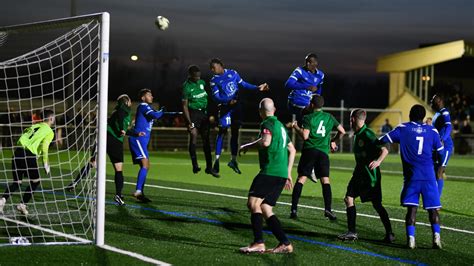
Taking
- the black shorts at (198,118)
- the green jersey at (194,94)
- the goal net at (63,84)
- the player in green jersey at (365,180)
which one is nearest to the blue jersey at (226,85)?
the green jersey at (194,94)

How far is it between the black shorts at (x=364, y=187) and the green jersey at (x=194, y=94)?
14.6 feet

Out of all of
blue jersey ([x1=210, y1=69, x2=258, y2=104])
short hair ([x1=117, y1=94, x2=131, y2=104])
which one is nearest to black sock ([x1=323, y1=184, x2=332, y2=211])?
blue jersey ([x1=210, y1=69, x2=258, y2=104])

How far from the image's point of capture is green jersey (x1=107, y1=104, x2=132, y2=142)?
617 inches

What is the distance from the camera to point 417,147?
35.8 ft

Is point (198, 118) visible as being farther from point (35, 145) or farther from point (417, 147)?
point (417, 147)

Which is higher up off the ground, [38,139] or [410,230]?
[38,139]

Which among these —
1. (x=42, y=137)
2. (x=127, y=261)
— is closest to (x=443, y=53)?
(x=42, y=137)

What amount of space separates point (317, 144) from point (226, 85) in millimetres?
2239

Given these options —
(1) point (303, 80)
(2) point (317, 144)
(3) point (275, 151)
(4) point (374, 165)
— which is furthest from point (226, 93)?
(3) point (275, 151)

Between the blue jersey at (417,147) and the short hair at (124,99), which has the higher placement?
the short hair at (124,99)

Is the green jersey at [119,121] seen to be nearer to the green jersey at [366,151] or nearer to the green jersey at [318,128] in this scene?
the green jersey at [318,128]

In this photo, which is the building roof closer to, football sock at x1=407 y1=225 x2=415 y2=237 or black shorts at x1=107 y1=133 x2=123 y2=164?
black shorts at x1=107 y1=133 x2=123 y2=164

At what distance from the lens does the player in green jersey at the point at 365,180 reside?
11.4m

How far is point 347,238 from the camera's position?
11391 mm
